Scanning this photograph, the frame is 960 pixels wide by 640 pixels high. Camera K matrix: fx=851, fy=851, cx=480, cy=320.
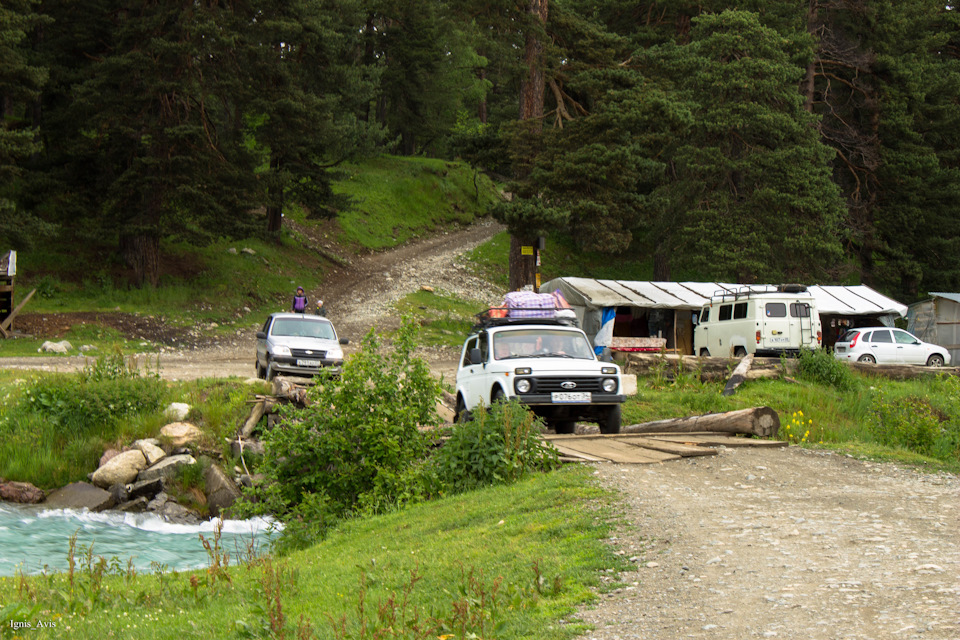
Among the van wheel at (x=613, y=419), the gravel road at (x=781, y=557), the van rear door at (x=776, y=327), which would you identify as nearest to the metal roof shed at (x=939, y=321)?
the van rear door at (x=776, y=327)

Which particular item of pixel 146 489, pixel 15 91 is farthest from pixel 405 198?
pixel 146 489

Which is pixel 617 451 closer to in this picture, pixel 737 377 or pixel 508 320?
pixel 508 320

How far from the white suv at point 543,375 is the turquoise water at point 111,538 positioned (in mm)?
4023

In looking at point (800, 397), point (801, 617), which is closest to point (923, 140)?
point (800, 397)

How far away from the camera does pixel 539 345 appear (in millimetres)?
13617

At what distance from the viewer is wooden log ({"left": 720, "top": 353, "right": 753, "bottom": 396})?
19344 millimetres

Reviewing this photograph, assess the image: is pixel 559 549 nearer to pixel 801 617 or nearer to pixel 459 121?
pixel 801 617

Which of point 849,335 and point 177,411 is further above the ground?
point 849,335

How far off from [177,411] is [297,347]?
9.87 feet

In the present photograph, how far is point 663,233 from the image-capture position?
39.6 meters

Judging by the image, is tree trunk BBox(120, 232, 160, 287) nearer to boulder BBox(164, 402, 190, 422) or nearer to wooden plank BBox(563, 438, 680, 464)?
boulder BBox(164, 402, 190, 422)

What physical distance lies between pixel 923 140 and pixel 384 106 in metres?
36.2

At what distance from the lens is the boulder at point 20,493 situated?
51.2ft

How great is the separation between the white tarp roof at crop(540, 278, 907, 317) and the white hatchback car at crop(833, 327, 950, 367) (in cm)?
184
